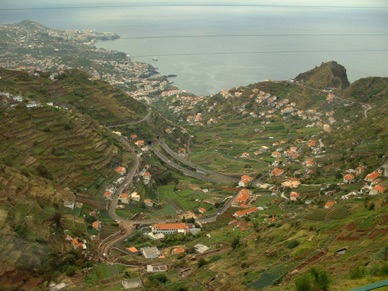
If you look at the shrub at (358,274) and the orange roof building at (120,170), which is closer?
the shrub at (358,274)

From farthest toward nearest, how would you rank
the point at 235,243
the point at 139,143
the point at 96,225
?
the point at 139,143 → the point at 96,225 → the point at 235,243

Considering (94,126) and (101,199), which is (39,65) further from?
(101,199)

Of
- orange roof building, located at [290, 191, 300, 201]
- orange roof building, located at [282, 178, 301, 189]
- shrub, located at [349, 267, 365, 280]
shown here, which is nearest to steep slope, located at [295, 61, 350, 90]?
orange roof building, located at [282, 178, 301, 189]

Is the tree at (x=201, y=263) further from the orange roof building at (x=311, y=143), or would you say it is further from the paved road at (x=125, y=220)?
the orange roof building at (x=311, y=143)

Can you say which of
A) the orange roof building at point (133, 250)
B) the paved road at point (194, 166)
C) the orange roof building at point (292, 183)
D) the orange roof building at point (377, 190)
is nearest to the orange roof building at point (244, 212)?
the orange roof building at point (292, 183)

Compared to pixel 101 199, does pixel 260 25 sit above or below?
above

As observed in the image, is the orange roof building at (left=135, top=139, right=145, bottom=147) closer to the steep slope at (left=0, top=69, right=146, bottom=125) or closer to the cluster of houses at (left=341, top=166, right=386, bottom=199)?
the steep slope at (left=0, top=69, right=146, bottom=125)

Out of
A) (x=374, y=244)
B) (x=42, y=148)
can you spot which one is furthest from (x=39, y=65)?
(x=374, y=244)

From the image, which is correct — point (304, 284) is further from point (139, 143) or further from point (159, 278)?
point (139, 143)

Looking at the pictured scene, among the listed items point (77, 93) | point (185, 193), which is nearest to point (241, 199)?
point (185, 193)

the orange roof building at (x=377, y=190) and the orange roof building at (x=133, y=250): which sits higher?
the orange roof building at (x=377, y=190)

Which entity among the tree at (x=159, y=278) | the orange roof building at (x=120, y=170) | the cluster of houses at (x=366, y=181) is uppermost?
the cluster of houses at (x=366, y=181)
